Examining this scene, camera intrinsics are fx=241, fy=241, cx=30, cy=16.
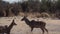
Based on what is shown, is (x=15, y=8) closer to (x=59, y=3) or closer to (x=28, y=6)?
(x=28, y=6)

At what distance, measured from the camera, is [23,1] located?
39875 mm

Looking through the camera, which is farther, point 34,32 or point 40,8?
point 40,8

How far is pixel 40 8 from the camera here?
35.5 meters

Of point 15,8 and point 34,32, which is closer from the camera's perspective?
point 34,32

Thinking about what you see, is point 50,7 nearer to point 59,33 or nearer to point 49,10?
point 49,10

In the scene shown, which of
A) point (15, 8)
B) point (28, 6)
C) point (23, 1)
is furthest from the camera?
point (23, 1)

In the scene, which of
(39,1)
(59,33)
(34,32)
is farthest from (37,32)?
(39,1)

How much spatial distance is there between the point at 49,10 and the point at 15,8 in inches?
195

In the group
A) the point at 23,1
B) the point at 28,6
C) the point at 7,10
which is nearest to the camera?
the point at 7,10

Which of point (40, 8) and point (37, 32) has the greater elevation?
point (37, 32)

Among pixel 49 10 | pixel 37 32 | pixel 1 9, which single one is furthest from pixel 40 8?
pixel 37 32

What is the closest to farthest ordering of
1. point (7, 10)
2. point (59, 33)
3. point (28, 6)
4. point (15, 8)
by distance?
point (59, 33) < point (7, 10) < point (15, 8) < point (28, 6)

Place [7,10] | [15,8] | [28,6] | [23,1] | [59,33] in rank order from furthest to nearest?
[23,1]
[28,6]
[15,8]
[7,10]
[59,33]

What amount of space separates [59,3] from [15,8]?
699 cm
